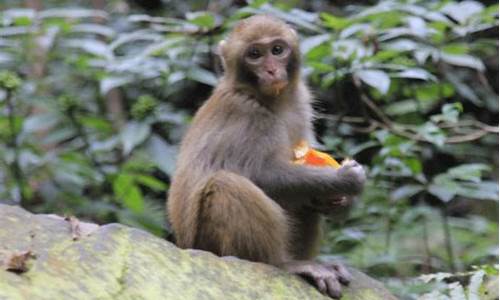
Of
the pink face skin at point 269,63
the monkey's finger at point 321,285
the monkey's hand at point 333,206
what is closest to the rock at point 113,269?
the monkey's finger at point 321,285

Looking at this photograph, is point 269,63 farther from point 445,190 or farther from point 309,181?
point 445,190

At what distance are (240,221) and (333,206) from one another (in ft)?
2.69

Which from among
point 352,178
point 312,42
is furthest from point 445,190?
point 352,178

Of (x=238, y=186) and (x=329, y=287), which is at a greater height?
(x=238, y=186)

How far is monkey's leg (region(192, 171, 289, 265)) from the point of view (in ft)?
17.0

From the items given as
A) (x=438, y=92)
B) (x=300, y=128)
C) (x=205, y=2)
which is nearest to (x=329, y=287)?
(x=300, y=128)

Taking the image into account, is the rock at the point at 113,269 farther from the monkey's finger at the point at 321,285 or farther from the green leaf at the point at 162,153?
the green leaf at the point at 162,153

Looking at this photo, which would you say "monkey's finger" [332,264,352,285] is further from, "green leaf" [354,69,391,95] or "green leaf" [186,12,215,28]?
"green leaf" [186,12,215,28]

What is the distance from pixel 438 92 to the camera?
8.48 meters

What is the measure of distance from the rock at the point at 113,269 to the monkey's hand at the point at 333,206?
2.37 feet

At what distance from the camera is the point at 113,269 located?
4332 mm

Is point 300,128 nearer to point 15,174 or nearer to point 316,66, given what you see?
point 316,66

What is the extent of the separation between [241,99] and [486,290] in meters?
1.89

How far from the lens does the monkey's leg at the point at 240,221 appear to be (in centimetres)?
517
